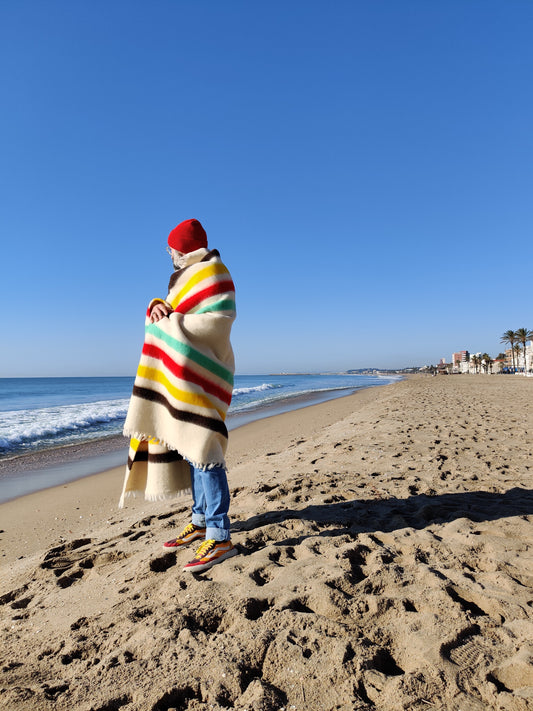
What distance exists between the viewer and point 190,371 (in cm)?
263

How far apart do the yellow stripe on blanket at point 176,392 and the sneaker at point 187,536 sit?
0.92 metres

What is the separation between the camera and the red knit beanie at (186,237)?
2848 mm

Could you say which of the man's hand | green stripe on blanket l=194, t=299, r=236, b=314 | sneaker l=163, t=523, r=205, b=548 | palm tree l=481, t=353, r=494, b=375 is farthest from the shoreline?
palm tree l=481, t=353, r=494, b=375

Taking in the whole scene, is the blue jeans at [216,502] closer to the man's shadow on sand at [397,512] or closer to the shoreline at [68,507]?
the man's shadow on sand at [397,512]

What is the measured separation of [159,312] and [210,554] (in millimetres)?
1580

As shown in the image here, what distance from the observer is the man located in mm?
2623

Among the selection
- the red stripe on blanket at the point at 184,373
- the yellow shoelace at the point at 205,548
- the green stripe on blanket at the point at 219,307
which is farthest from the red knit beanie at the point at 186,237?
the yellow shoelace at the point at 205,548

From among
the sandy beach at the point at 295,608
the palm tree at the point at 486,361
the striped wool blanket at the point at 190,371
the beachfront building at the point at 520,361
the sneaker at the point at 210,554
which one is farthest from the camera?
the palm tree at the point at 486,361

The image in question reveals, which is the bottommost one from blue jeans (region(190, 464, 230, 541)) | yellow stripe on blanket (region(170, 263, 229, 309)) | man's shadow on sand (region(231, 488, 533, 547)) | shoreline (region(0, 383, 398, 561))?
shoreline (region(0, 383, 398, 561))

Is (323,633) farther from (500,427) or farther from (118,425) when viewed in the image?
(118,425)

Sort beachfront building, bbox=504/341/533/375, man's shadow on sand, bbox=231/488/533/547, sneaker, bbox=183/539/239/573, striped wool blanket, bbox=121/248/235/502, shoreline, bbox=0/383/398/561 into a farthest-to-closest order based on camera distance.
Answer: beachfront building, bbox=504/341/533/375 → shoreline, bbox=0/383/398/561 → man's shadow on sand, bbox=231/488/533/547 → striped wool blanket, bbox=121/248/235/502 → sneaker, bbox=183/539/239/573

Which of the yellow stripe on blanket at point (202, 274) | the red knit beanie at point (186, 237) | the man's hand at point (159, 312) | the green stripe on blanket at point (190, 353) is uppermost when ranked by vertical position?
the red knit beanie at point (186, 237)

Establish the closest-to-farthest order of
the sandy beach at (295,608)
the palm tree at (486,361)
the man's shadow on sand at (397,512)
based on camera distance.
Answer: the sandy beach at (295,608) < the man's shadow on sand at (397,512) < the palm tree at (486,361)

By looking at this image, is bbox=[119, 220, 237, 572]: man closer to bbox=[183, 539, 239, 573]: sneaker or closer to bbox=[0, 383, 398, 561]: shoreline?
bbox=[183, 539, 239, 573]: sneaker
